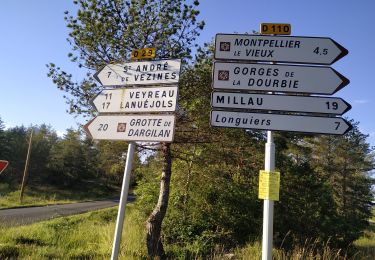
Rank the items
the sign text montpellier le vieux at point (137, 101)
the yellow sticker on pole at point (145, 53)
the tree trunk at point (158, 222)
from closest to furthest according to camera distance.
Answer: the sign text montpellier le vieux at point (137, 101), the yellow sticker on pole at point (145, 53), the tree trunk at point (158, 222)

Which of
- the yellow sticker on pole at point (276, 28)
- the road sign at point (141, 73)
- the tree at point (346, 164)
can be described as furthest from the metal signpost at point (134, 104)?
the tree at point (346, 164)

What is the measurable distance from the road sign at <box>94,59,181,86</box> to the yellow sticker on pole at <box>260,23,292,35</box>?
121 cm

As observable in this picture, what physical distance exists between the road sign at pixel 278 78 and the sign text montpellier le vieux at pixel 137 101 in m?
0.69

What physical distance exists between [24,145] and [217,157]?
49862 mm

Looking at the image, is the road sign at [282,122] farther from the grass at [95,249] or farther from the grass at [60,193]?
the grass at [60,193]

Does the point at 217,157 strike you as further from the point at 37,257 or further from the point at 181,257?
the point at 37,257

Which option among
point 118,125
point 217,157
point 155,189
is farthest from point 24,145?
point 118,125

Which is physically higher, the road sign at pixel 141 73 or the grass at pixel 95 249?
the road sign at pixel 141 73

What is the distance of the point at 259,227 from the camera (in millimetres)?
11812

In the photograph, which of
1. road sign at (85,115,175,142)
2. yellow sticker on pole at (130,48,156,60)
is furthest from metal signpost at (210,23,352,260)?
yellow sticker on pole at (130,48,156,60)

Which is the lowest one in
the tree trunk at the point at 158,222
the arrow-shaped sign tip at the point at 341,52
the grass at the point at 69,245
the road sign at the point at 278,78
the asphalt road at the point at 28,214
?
the asphalt road at the point at 28,214

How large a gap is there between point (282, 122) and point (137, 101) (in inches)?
79.3

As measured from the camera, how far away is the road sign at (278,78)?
4340mm

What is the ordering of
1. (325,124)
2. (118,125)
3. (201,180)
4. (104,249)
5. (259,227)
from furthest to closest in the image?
1. (259,227)
2. (201,180)
3. (104,249)
4. (118,125)
5. (325,124)
